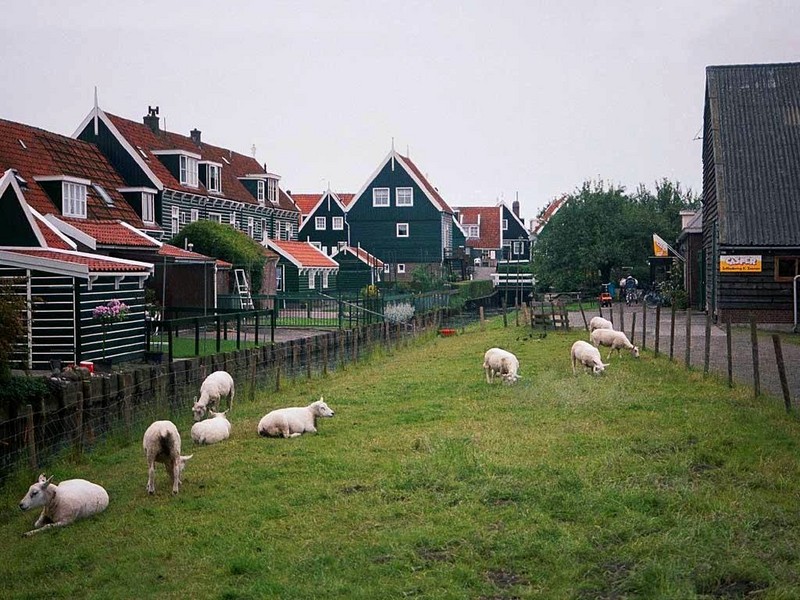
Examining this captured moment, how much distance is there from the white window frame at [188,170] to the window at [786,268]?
29.7 m

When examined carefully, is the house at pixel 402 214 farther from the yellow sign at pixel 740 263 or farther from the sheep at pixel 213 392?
the sheep at pixel 213 392

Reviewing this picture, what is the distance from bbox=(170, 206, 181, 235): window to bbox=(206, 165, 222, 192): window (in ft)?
13.5

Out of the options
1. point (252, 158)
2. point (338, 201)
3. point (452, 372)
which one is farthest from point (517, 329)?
point (338, 201)

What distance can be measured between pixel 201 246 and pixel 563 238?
21.4 metres

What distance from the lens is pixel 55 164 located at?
37.9m

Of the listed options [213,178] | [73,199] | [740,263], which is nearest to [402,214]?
[213,178]

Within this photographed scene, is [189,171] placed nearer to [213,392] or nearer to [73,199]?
[73,199]

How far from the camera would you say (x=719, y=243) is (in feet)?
104

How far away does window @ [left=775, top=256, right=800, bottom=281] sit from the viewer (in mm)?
31469

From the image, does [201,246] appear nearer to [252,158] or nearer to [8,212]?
[8,212]

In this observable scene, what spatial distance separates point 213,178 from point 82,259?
29678 millimetres

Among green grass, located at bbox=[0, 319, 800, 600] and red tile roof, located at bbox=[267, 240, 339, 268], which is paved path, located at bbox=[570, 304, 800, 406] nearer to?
green grass, located at bbox=[0, 319, 800, 600]

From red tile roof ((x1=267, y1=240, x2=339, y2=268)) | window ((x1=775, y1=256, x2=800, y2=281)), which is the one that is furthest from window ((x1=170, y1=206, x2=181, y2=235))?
window ((x1=775, y1=256, x2=800, y2=281))

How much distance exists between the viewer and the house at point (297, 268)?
56.2m
